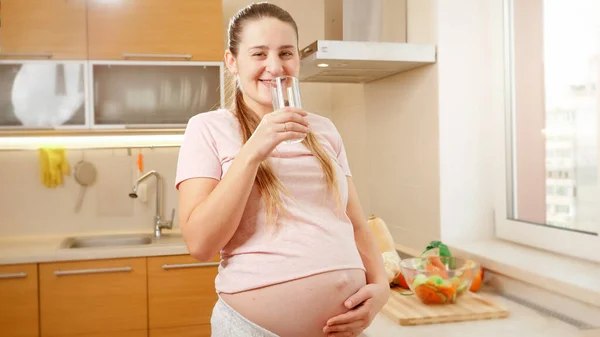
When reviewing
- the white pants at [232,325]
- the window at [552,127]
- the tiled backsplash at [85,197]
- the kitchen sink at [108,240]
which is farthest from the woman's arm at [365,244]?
the tiled backsplash at [85,197]

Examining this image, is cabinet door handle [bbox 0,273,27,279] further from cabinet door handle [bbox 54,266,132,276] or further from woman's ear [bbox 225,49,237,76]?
woman's ear [bbox 225,49,237,76]

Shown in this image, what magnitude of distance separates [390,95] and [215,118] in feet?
4.97

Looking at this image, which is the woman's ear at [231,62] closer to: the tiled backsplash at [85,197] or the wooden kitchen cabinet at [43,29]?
the wooden kitchen cabinet at [43,29]

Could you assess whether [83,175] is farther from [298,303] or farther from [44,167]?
[298,303]

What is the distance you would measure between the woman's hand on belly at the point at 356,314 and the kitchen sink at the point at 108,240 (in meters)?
2.08

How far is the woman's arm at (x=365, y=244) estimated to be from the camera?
3.82 ft

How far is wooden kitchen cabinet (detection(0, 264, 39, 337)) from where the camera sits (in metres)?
2.46

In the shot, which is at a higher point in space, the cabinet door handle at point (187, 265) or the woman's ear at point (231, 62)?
the woman's ear at point (231, 62)

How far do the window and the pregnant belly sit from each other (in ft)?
3.41

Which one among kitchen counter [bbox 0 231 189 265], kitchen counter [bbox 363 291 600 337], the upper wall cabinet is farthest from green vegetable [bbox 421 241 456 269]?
the upper wall cabinet

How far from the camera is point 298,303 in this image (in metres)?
1.01

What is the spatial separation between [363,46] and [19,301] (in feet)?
5.97

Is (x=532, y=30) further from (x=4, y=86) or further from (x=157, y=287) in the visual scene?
(x=4, y=86)

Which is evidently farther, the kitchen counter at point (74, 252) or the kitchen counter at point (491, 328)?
the kitchen counter at point (74, 252)
